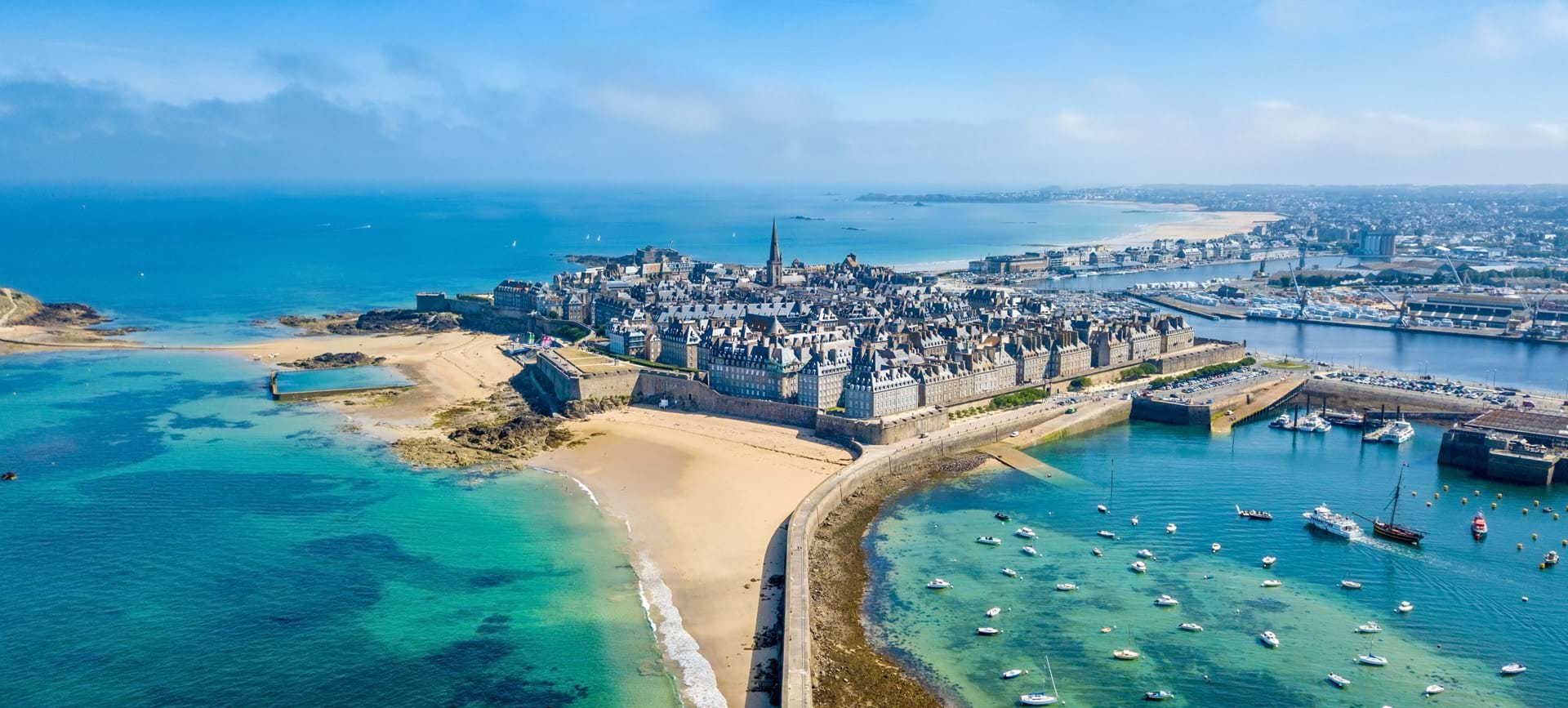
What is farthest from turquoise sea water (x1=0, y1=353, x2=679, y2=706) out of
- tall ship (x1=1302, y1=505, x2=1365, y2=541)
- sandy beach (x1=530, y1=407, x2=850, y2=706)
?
tall ship (x1=1302, y1=505, x2=1365, y2=541)

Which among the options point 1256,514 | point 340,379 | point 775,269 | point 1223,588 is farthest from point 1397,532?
point 775,269

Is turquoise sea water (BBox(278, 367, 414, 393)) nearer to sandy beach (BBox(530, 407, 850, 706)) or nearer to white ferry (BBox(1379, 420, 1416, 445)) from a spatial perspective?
sandy beach (BBox(530, 407, 850, 706))

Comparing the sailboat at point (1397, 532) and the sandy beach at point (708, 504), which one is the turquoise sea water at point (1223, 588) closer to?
the sailboat at point (1397, 532)

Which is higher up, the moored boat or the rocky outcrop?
the rocky outcrop

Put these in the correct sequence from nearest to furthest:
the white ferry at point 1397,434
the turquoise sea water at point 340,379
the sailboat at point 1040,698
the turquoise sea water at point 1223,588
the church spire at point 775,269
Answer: the sailboat at point 1040,698
the turquoise sea water at point 1223,588
the white ferry at point 1397,434
the turquoise sea water at point 340,379
the church spire at point 775,269

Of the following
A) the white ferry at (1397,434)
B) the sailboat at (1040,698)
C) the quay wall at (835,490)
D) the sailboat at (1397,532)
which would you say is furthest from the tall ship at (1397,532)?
the sailboat at (1040,698)

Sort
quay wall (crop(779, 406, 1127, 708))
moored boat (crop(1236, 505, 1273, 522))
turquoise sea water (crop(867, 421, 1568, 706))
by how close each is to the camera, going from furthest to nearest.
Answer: moored boat (crop(1236, 505, 1273, 522))
turquoise sea water (crop(867, 421, 1568, 706))
quay wall (crop(779, 406, 1127, 708))

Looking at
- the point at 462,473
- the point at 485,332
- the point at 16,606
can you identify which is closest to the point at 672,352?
the point at 462,473
